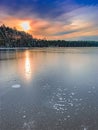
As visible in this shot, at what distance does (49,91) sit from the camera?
7391 millimetres

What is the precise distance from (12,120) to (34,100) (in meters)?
1.73

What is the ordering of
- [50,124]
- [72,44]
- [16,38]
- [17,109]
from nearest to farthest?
[50,124]
[17,109]
[16,38]
[72,44]

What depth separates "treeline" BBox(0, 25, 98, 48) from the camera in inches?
4167

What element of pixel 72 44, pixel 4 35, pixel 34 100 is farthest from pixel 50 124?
pixel 72 44

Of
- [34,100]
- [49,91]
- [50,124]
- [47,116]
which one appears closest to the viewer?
[50,124]

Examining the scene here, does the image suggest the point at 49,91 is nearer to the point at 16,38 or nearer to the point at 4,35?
the point at 4,35

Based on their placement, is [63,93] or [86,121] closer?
[86,121]

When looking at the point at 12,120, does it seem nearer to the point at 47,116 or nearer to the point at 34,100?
the point at 47,116

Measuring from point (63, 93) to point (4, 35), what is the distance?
10609 cm

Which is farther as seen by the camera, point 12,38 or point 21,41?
point 21,41

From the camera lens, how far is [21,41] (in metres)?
122

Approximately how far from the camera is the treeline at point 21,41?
106 meters

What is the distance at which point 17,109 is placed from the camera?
5320 mm

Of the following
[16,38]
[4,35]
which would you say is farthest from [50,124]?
[16,38]
